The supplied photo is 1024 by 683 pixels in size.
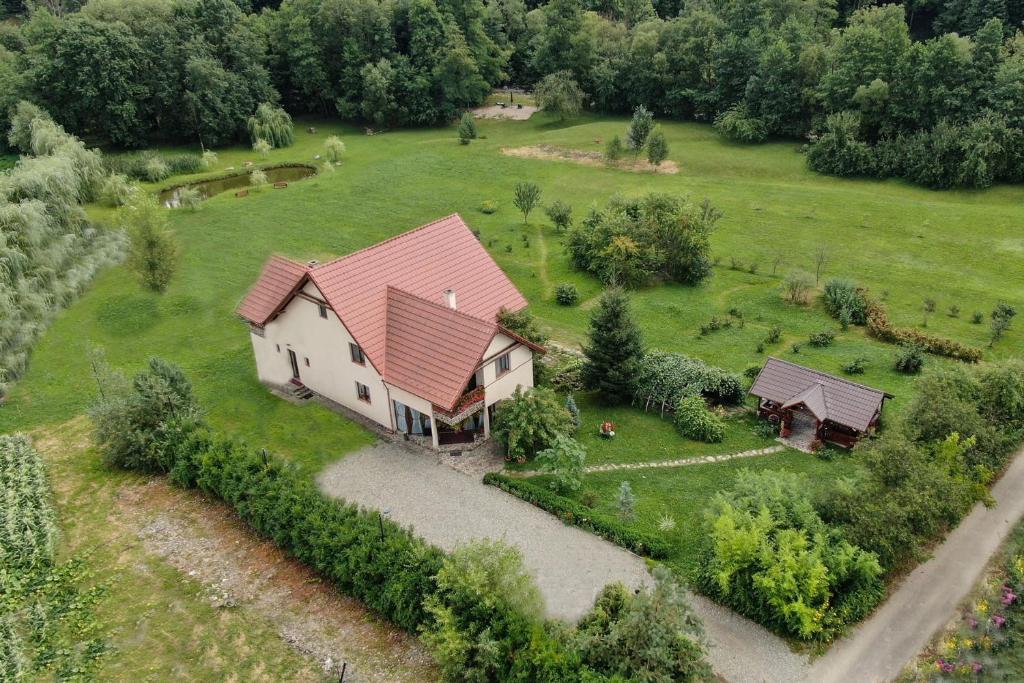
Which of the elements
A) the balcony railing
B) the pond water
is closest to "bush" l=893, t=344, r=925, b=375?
the balcony railing

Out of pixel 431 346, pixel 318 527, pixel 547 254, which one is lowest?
pixel 318 527

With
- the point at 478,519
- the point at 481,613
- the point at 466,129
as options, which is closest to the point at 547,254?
the point at 466,129

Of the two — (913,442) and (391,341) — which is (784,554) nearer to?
(913,442)

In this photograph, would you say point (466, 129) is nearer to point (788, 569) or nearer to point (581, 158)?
point (581, 158)

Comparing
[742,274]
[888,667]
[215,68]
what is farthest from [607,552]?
[215,68]

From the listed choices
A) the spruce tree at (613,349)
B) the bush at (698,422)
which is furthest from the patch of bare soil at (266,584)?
the spruce tree at (613,349)
